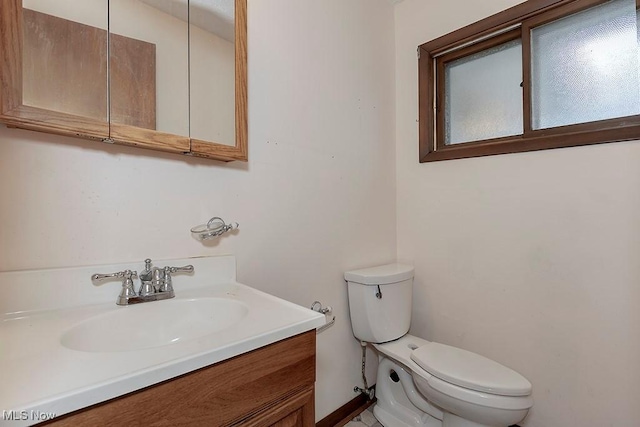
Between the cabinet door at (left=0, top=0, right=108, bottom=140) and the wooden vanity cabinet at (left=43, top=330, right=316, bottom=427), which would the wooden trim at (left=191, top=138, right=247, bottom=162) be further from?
the wooden vanity cabinet at (left=43, top=330, right=316, bottom=427)

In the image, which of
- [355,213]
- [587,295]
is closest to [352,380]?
[355,213]

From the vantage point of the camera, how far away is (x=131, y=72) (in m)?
0.87

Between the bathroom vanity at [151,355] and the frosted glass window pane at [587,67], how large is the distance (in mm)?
1473

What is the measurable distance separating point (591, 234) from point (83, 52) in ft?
6.19

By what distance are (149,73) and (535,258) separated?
1.71 meters

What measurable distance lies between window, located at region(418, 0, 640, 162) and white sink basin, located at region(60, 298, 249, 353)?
140 cm

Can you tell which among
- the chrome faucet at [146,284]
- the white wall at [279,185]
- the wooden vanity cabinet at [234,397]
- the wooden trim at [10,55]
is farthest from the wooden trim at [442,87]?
the wooden trim at [10,55]

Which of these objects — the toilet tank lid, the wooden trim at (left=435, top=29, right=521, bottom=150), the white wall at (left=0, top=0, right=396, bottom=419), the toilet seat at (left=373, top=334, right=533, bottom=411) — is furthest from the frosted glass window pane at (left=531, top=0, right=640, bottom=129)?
the toilet seat at (left=373, top=334, right=533, bottom=411)

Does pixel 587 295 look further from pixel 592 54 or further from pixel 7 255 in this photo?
pixel 7 255

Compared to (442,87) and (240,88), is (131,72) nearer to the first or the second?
(240,88)

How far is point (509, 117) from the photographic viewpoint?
4.97ft

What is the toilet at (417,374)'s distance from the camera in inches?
42.9

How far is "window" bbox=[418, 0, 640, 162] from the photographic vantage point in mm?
1229

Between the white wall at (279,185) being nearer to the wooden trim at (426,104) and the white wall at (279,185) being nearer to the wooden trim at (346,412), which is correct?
the wooden trim at (346,412)
